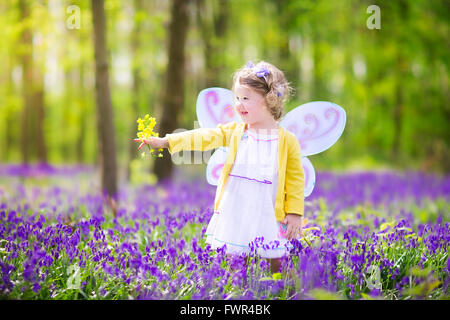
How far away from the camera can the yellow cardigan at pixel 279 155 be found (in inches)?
114

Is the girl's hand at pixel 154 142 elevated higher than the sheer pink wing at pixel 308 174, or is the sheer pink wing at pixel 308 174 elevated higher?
the girl's hand at pixel 154 142

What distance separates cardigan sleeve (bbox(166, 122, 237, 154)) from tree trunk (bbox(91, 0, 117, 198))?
2.81m

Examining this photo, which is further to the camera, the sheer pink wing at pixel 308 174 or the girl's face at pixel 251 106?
the sheer pink wing at pixel 308 174

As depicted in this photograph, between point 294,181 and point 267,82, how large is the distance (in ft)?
2.52

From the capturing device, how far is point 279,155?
295 centimetres

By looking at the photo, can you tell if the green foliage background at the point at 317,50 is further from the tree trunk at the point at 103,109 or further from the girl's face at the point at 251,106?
the girl's face at the point at 251,106

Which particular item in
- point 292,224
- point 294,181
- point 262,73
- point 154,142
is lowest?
point 292,224

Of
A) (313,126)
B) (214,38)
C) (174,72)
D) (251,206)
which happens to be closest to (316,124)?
(313,126)

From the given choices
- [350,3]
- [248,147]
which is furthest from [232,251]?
[350,3]

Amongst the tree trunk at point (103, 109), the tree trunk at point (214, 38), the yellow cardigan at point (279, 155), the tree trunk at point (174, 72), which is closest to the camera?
the yellow cardigan at point (279, 155)

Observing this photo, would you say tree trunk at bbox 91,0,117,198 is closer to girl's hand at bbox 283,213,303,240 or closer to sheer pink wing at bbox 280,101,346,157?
sheer pink wing at bbox 280,101,346,157

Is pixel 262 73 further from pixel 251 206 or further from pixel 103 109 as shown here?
pixel 103 109

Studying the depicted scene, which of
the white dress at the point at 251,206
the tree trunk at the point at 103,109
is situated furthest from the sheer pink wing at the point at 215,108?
the tree trunk at the point at 103,109

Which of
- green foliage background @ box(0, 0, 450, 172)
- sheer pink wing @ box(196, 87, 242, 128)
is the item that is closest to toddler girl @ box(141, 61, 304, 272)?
sheer pink wing @ box(196, 87, 242, 128)
